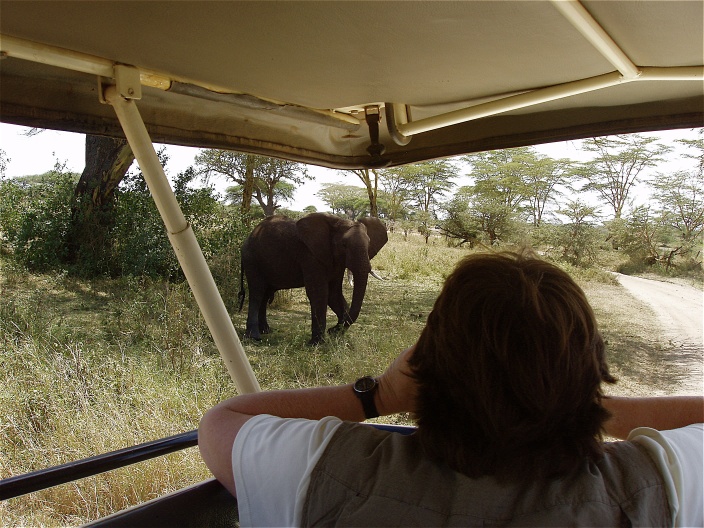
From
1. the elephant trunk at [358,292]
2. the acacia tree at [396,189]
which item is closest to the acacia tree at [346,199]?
the acacia tree at [396,189]

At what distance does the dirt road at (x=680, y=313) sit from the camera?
5114 mm

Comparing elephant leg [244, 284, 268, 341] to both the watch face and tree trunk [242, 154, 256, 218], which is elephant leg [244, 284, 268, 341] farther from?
the watch face

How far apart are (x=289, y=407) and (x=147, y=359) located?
12.6 ft

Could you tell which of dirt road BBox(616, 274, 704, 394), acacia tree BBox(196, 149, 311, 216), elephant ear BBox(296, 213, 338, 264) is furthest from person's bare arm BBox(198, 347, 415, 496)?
acacia tree BBox(196, 149, 311, 216)

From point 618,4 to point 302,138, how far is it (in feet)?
2.40

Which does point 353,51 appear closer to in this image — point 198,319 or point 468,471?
point 468,471

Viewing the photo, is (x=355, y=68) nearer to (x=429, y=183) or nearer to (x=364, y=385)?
(x=364, y=385)

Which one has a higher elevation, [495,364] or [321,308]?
[495,364]

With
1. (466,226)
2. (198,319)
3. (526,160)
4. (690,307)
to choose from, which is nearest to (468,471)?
(198,319)

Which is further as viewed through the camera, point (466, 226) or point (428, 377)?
point (466, 226)

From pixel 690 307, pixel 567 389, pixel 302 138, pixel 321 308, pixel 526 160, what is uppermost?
pixel 526 160

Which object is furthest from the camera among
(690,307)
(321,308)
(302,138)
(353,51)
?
(690,307)

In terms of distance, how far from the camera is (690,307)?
18.6ft

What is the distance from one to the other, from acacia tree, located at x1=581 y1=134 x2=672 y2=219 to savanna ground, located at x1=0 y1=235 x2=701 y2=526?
111 centimetres
